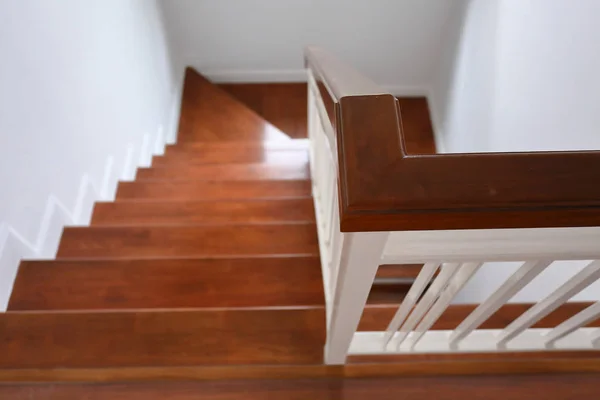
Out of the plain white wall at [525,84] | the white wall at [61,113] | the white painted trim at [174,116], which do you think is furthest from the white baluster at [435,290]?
the white painted trim at [174,116]

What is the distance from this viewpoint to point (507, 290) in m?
0.80

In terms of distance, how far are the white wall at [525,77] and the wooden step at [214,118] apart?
1.43 meters

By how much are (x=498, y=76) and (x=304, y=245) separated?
1561 millimetres

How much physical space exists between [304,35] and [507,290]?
11.6ft

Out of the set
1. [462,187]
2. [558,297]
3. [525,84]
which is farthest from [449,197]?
[525,84]

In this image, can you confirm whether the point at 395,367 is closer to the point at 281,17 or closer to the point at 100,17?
the point at 100,17

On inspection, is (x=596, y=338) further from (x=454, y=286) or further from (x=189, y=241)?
(x=189, y=241)

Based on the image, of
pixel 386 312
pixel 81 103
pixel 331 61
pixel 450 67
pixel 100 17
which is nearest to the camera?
pixel 331 61

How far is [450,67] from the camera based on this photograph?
372cm

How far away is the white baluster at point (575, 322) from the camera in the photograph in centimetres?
89

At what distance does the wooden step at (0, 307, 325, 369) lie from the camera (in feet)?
4.20

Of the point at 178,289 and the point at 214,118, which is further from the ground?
the point at 214,118

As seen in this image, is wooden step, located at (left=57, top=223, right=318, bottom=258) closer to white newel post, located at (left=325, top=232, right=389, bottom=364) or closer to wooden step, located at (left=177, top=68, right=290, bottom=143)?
white newel post, located at (left=325, top=232, right=389, bottom=364)

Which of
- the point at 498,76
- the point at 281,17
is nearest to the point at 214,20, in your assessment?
the point at 281,17
